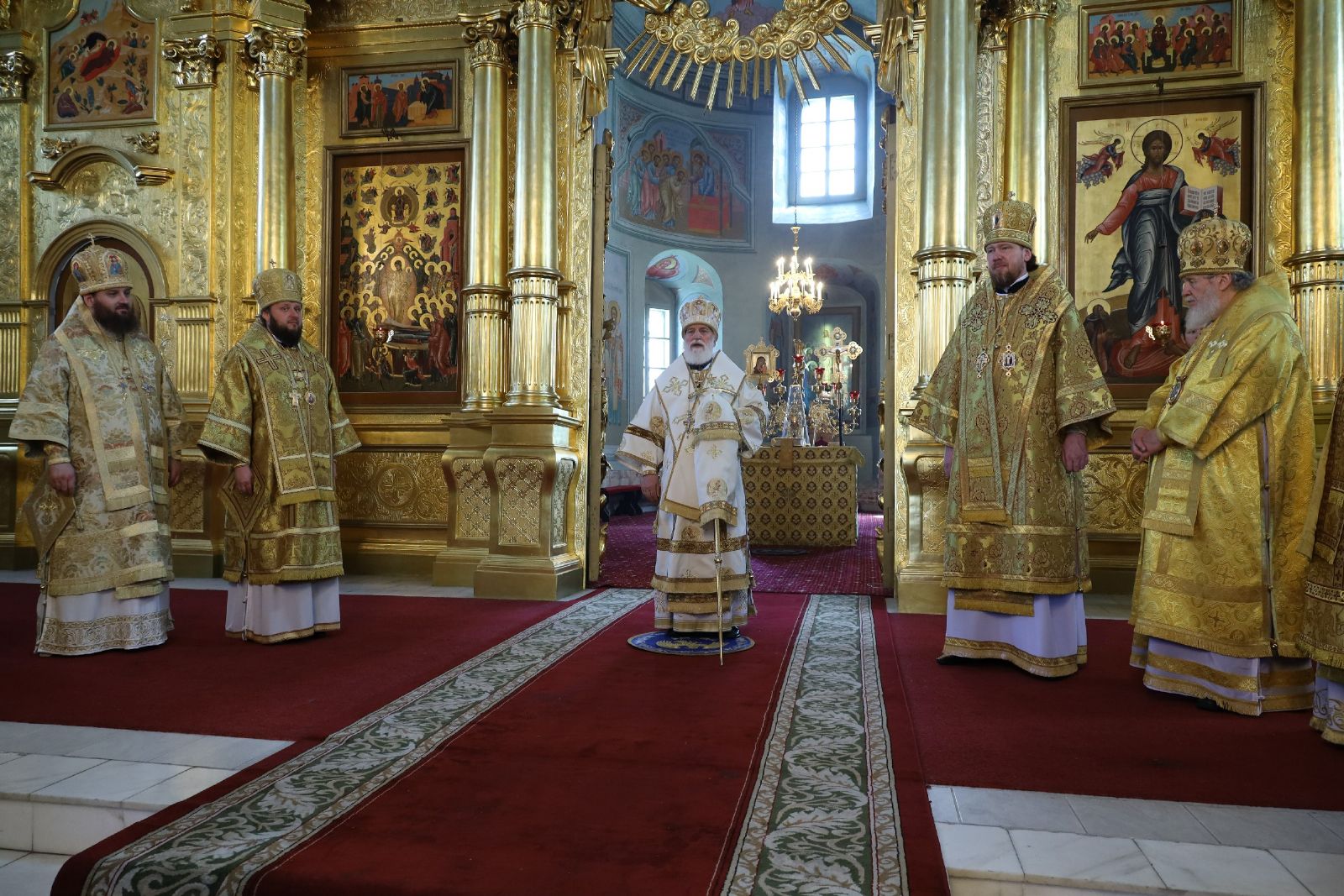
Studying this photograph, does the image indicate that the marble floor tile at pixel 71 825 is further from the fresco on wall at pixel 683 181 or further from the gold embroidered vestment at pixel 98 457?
the fresco on wall at pixel 683 181

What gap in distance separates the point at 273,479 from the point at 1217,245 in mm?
4996

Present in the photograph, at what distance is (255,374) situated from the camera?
535cm

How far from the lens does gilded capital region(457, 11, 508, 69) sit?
7730 mm

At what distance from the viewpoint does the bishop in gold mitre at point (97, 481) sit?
496 centimetres

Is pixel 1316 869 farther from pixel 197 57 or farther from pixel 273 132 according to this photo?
pixel 197 57

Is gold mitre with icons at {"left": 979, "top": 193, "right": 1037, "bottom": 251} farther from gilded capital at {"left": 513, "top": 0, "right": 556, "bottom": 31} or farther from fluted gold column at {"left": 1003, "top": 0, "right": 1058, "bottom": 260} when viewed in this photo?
gilded capital at {"left": 513, "top": 0, "right": 556, "bottom": 31}

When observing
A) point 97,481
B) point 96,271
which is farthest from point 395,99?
point 97,481

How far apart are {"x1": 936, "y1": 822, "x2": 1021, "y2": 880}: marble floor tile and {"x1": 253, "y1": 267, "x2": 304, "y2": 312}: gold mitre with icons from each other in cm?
453

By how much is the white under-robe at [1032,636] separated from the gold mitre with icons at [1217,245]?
65.6 inches

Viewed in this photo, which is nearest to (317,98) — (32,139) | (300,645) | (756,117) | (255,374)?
(32,139)

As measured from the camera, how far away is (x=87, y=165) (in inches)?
333

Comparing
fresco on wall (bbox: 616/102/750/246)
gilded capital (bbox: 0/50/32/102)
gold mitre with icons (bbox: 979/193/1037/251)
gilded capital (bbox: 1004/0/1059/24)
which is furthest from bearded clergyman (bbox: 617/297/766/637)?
fresco on wall (bbox: 616/102/750/246)

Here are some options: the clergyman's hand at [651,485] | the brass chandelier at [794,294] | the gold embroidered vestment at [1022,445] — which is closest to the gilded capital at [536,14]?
the clergyman's hand at [651,485]

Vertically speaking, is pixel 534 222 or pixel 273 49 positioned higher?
pixel 273 49
